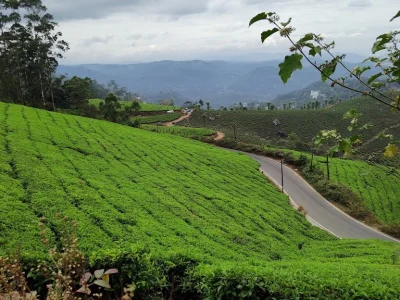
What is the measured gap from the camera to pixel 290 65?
2.23m

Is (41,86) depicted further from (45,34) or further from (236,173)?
(236,173)

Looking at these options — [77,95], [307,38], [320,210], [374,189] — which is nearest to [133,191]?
[307,38]

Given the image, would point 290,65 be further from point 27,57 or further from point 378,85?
point 27,57

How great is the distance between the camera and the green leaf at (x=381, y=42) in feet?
7.94

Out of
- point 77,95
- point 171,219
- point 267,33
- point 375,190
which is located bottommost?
point 375,190

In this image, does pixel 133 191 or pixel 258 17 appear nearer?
pixel 258 17

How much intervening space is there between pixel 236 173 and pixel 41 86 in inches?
1198

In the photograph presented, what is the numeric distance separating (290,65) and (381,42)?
79cm

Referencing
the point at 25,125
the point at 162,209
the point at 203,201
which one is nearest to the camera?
the point at 162,209

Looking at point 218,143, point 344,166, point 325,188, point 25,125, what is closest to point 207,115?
point 218,143

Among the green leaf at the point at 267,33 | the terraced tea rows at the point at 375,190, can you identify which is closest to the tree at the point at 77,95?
the terraced tea rows at the point at 375,190

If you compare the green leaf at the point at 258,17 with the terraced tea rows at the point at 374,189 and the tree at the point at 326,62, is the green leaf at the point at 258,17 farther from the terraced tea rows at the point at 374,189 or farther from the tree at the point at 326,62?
the terraced tea rows at the point at 374,189

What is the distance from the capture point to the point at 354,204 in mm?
31234

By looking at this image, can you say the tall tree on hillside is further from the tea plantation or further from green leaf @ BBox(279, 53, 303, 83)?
green leaf @ BBox(279, 53, 303, 83)
